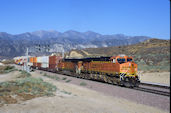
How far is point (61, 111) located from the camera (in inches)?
440

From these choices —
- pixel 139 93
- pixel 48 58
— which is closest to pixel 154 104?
pixel 139 93

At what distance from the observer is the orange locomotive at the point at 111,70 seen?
2248 centimetres

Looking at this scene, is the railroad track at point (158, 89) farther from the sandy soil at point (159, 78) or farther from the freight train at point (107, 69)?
the sandy soil at point (159, 78)

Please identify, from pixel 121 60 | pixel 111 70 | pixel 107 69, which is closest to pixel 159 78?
pixel 107 69

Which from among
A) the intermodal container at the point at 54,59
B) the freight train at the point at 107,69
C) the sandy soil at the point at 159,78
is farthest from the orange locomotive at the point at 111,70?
the intermodal container at the point at 54,59

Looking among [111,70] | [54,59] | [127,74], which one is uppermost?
[54,59]

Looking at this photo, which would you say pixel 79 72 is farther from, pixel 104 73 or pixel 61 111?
pixel 61 111

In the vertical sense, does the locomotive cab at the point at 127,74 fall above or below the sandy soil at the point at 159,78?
above

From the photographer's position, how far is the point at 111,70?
79.3 feet

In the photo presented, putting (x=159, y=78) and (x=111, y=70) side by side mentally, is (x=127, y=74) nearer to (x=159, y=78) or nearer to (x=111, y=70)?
(x=111, y=70)

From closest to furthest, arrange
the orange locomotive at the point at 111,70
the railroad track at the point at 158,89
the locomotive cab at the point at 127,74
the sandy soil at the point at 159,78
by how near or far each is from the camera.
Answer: the railroad track at the point at 158,89 < the locomotive cab at the point at 127,74 < the orange locomotive at the point at 111,70 < the sandy soil at the point at 159,78

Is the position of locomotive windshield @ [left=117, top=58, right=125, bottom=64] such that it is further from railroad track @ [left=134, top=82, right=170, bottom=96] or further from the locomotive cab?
railroad track @ [left=134, top=82, right=170, bottom=96]

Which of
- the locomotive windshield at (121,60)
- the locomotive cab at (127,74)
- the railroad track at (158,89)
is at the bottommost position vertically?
the railroad track at (158,89)

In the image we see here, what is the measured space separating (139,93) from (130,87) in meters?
3.59
